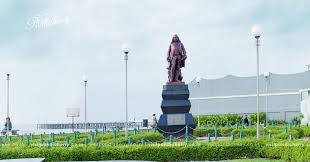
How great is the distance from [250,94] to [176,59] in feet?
66.7

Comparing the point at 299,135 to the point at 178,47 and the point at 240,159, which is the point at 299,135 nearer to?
the point at 178,47

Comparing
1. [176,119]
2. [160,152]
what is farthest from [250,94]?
[160,152]

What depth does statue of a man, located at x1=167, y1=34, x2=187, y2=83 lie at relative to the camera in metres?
20.6

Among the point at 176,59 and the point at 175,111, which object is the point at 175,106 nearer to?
the point at 175,111

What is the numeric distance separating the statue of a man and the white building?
52.1 feet

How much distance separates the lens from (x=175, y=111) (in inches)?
795

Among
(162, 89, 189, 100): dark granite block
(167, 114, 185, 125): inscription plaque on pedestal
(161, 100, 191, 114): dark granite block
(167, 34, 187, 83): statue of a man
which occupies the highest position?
(167, 34, 187, 83): statue of a man

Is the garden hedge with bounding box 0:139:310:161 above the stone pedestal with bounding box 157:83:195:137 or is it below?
below

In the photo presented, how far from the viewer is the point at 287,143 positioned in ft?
42.2

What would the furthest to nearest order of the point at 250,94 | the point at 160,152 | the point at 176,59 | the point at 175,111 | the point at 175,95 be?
the point at 250,94
the point at 176,59
the point at 175,95
the point at 175,111
the point at 160,152

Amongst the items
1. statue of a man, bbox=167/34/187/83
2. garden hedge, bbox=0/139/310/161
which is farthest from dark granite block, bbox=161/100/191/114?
garden hedge, bbox=0/139/310/161

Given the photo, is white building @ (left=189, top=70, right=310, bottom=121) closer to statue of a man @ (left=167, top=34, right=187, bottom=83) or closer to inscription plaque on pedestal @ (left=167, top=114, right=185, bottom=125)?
statue of a man @ (left=167, top=34, right=187, bottom=83)

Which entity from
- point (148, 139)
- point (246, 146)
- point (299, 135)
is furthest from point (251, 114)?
point (246, 146)

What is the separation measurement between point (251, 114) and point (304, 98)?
15.2 ft
